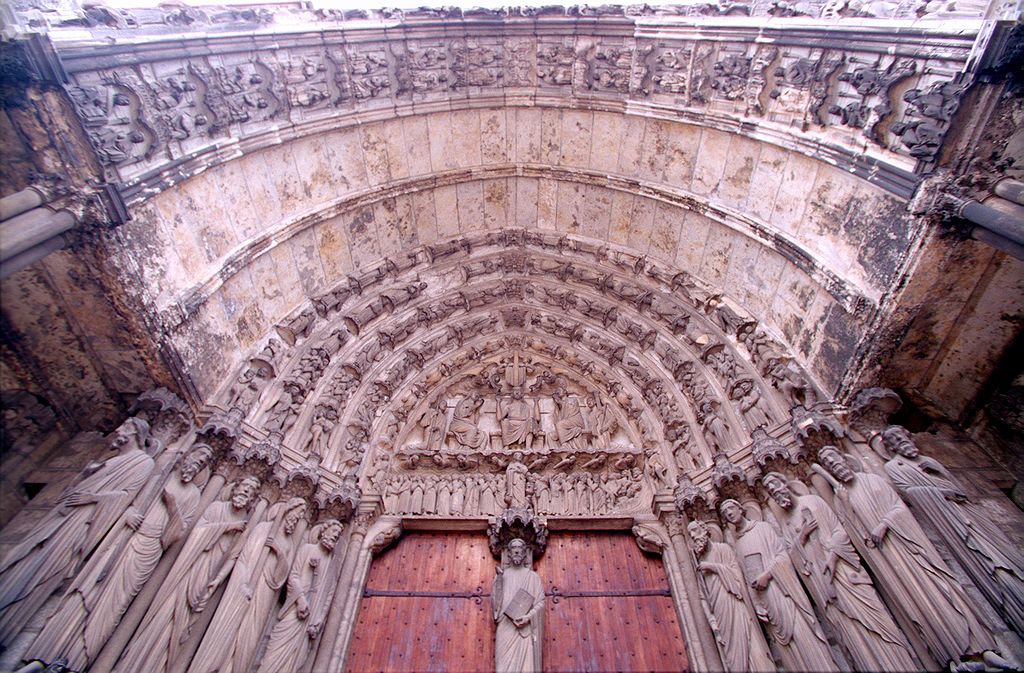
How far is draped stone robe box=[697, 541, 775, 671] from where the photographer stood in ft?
14.0

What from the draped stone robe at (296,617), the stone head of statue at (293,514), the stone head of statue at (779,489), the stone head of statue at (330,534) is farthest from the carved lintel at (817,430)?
the stone head of statue at (293,514)

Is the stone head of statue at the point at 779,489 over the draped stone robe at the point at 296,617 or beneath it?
over

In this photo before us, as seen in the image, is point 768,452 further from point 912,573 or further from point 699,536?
point 912,573

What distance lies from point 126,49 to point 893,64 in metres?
6.29

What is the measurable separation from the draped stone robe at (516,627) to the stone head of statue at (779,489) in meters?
2.07

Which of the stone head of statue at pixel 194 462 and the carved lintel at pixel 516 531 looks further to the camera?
the carved lintel at pixel 516 531

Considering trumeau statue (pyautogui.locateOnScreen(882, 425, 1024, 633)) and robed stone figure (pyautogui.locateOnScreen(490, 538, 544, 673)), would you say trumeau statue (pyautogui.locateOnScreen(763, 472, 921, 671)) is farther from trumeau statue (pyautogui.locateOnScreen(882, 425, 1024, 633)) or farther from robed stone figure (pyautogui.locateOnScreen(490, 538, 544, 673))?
robed stone figure (pyautogui.locateOnScreen(490, 538, 544, 673))

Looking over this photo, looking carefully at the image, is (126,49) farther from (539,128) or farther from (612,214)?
(612,214)

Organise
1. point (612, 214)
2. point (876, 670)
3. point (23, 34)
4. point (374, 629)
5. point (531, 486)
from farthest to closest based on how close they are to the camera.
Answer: point (612, 214) < point (531, 486) < point (374, 629) < point (23, 34) < point (876, 670)

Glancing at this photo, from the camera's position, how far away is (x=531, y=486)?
6285mm

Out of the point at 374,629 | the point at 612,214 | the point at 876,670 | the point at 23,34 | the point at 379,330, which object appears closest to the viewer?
the point at 876,670

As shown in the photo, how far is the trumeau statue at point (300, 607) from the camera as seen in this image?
14.4 feet

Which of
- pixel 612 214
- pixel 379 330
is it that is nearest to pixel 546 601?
pixel 379 330

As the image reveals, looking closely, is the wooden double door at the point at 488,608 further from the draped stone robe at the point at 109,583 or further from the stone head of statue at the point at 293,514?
the draped stone robe at the point at 109,583
